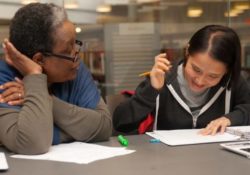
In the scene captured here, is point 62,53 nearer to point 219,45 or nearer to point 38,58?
point 38,58

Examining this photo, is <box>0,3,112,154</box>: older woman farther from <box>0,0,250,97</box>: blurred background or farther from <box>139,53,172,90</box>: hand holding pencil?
<box>0,0,250,97</box>: blurred background

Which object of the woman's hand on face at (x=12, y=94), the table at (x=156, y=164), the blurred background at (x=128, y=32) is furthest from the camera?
the blurred background at (x=128, y=32)

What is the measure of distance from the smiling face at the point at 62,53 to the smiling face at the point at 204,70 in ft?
1.83

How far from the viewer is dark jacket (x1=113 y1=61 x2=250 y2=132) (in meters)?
1.78

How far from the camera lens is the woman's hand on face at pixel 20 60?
1.43 meters

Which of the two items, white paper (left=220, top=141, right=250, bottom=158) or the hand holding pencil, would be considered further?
the hand holding pencil

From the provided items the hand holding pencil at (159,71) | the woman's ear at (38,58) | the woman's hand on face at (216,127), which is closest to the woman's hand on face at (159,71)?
the hand holding pencil at (159,71)

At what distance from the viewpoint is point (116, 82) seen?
314 cm

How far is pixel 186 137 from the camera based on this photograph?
1550mm

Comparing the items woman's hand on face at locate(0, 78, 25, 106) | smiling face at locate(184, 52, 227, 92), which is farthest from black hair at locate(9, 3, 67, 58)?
smiling face at locate(184, 52, 227, 92)

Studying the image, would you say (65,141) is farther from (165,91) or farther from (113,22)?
(113,22)

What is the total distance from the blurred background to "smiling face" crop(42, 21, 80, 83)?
1.51m

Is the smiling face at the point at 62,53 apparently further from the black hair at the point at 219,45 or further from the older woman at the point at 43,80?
the black hair at the point at 219,45

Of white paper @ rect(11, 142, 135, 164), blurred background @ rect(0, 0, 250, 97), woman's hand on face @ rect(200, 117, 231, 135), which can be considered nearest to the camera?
white paper @ rect(11, 142, 135, 164)
